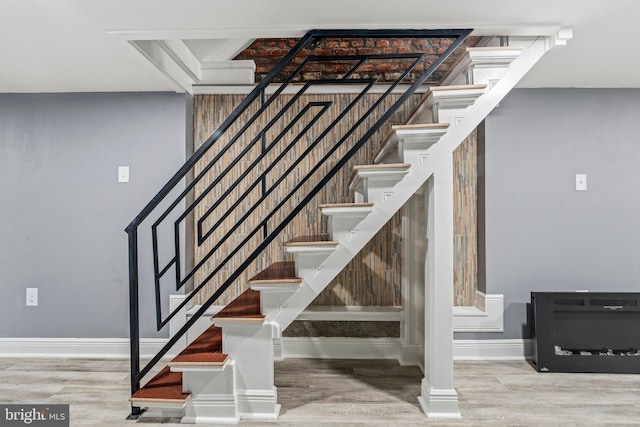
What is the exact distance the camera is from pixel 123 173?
3.09 meters

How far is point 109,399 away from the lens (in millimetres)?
2361

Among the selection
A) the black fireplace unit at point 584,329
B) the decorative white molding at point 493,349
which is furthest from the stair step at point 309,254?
the black fireplace unit at point 584,329

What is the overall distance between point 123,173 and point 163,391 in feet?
5.70

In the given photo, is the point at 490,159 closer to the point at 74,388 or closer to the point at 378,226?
the point at 378,226

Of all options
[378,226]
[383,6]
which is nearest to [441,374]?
[378,226]

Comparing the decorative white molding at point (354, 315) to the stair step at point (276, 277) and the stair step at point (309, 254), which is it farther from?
the stair step at point (309, 254)

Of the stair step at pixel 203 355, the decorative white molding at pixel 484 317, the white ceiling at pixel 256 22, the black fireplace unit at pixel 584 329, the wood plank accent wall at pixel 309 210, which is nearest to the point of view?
the white ceiling at pixel 256 22

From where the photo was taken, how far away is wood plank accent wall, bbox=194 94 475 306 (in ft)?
10.2

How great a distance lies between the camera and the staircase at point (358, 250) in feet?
6.84

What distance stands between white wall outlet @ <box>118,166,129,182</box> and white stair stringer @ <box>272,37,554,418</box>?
1.78m

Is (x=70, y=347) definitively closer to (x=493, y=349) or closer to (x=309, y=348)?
(x=309, y=348)

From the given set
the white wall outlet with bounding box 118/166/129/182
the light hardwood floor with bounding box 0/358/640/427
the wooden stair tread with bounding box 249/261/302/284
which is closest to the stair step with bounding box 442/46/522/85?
the wooden stair tread with bounding box 249/261/302/284

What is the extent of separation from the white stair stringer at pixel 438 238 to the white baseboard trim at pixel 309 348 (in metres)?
0.86

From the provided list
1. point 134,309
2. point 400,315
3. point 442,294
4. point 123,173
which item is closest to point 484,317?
point 400,315
